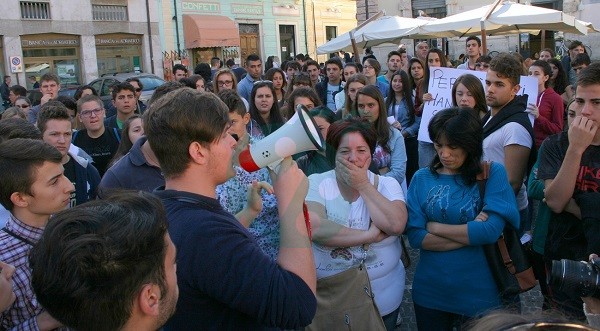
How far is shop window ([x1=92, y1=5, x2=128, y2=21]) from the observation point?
23.5 metres

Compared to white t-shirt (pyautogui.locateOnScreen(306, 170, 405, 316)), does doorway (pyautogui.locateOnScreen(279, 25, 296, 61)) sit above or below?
above

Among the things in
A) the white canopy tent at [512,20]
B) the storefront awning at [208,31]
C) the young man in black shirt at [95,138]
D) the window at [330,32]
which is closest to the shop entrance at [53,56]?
the storefront awning at [208,31]

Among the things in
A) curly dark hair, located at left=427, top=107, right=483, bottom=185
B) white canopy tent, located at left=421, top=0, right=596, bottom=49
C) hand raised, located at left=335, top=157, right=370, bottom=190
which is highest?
white canopy tent, located at left=421, top=0, right=596, bottom=49

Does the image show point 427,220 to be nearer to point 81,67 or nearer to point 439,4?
point 81,67

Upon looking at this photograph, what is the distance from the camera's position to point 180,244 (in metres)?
1.67

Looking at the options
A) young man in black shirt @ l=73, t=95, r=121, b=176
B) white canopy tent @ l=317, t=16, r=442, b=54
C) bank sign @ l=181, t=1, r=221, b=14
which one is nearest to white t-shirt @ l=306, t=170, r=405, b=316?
young man in black shirt @ l=73, t=95, r=121, b=176

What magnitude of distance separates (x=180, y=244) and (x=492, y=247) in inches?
72.6

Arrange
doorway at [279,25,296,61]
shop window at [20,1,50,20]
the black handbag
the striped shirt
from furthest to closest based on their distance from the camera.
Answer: doorway at [279,25,296,61]
shop window at [20,1,50,20]
the black handbag
the striped shirt

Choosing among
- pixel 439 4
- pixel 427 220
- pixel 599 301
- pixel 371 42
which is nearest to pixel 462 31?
pixel 371 42

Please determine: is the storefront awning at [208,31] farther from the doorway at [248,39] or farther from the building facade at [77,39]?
the doorway at [248,39]

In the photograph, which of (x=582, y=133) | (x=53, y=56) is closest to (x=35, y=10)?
(x=53, y=56)

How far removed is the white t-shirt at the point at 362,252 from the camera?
2.96 meters

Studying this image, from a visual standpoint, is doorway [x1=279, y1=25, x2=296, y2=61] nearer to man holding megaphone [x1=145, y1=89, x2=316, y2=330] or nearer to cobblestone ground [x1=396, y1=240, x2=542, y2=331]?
cobblestone ground [x1=396, y1=240, x2=542, y2=331]

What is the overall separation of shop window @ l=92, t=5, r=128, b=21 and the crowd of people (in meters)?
19.7
